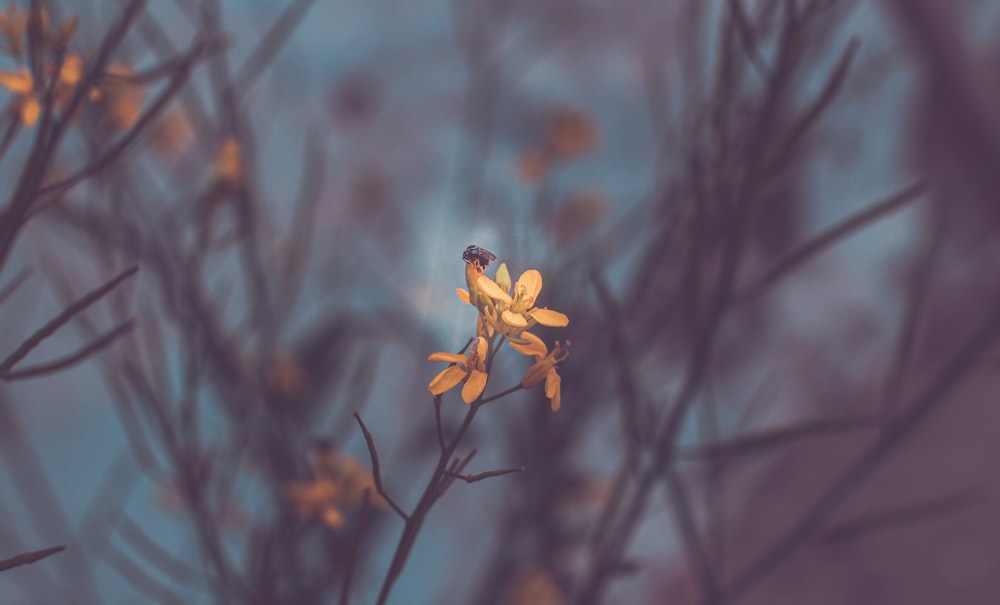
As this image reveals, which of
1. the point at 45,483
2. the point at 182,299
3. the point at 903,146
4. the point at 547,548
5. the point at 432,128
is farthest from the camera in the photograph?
Answer: the point at 903,146

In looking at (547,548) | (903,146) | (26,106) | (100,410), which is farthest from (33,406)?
(903,146)

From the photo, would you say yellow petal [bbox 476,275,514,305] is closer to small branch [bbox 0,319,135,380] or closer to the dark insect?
the dark insect

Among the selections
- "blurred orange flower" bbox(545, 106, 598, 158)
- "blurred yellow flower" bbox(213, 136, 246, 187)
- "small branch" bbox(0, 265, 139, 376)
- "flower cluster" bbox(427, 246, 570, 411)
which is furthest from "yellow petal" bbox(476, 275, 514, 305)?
"blurred orange flower" bbox(545, 106, 598, 158)

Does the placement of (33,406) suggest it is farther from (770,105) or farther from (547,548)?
(770,105)

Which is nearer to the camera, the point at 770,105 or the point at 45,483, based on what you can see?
the point at 770,105

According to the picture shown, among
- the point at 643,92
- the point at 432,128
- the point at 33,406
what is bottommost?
the point at 33,406

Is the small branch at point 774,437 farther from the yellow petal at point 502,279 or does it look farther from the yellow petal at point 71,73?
the yellow petal at point 71,73

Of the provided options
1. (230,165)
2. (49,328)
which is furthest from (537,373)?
(230,165)

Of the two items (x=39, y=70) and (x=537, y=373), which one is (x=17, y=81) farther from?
(x=537, y=373)
